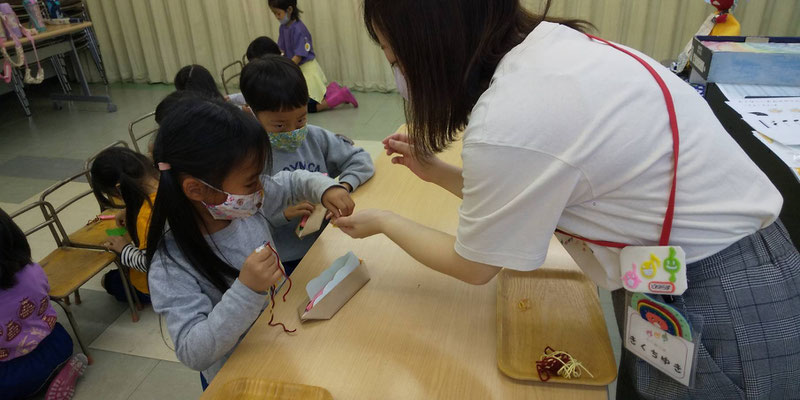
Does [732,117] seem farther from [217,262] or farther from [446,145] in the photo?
[217,262]

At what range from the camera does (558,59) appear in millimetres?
755

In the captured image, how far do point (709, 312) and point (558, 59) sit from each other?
0.45 meters

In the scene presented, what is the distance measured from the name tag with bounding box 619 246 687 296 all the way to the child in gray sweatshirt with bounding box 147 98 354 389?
613 mm

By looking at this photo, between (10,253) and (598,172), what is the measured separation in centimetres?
173

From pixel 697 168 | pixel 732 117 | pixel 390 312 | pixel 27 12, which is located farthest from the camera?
pixel 27 12

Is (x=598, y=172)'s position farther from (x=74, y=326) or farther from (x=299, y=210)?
(x=74, y=326)

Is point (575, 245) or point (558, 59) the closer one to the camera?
point (558, 59)

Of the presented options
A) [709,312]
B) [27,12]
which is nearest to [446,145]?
[709,312]

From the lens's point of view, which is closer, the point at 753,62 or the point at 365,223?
the point at 365,223

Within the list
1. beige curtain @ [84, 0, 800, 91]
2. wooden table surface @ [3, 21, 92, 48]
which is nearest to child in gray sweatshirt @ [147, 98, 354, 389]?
beige curtain @ [84, 0, 800, 91]

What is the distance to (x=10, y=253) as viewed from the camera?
5.26 ft

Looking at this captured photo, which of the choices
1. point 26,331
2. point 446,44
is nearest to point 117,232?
point 26,331

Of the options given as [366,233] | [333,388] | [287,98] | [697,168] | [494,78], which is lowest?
[333,388]

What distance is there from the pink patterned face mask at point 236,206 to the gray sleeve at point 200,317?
159 millimetres
